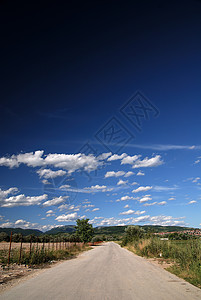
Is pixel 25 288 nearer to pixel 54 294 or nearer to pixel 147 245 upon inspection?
pixel 54 294

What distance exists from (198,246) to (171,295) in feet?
17.3

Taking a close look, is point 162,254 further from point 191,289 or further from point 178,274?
point 191,289

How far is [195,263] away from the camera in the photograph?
9320 millimetres

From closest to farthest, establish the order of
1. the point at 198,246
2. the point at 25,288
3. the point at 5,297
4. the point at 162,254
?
the point at 5,297 → the point at 25,288 → the point at 198,246 → the point at 162,254

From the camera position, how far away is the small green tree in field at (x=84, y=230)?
61.3 meters

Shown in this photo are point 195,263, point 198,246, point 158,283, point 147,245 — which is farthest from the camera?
point 147,245

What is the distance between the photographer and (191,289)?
21.8 ft

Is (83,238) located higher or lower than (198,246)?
lower

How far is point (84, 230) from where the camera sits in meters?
62.2

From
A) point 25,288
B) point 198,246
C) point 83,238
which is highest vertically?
point 198,246

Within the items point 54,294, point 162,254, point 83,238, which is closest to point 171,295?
point 54,294

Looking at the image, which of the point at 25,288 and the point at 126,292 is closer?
the point at 126,292

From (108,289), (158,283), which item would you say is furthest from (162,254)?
(108,289)

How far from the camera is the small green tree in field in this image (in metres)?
61.3
